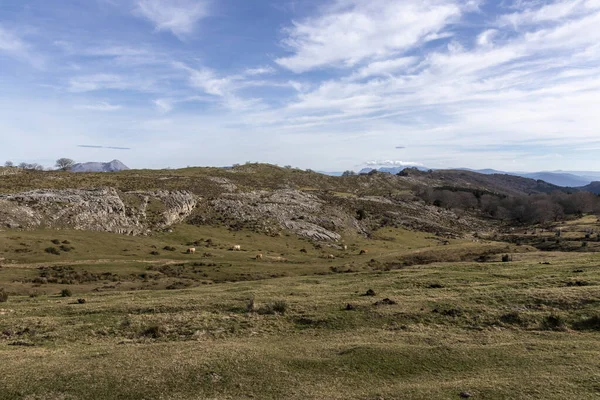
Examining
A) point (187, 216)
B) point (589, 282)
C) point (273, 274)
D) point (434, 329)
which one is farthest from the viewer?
point (187, 216)

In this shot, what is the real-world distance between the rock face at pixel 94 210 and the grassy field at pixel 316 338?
2285cm

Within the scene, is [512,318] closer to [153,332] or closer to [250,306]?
[250,306]

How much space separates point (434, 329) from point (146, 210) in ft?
254

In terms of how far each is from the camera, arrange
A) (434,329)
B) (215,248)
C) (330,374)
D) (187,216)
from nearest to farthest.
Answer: (330,374)
(434,329)
(215,248)
(187,216)

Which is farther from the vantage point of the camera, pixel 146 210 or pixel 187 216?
pixel 187 216

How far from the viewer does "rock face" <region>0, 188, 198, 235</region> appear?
67.6m

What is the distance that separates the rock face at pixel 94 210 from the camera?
67.6 metres

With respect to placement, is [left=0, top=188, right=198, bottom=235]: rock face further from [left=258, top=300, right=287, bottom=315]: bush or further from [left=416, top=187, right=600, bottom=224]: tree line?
[left=416, top=187, right=600, bottom=224]: tree line

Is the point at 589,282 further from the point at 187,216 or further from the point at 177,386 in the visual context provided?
the point at 187,216

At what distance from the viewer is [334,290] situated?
125 feet

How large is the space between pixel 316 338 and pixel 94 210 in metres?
68.6

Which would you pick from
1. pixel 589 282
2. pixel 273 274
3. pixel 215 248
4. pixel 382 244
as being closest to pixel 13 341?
pixel 273 274

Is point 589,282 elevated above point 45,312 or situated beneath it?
elevated above

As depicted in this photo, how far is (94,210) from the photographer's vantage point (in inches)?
3019
